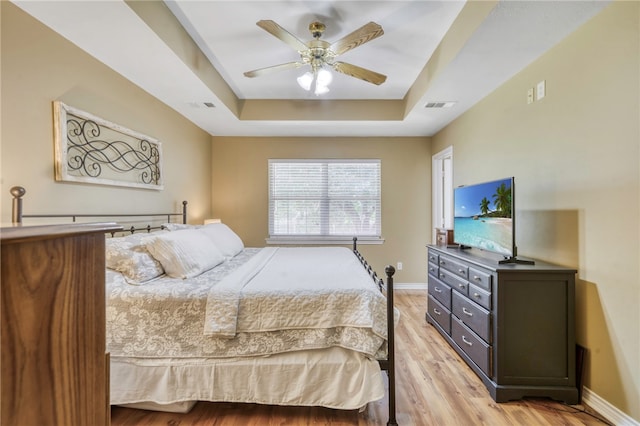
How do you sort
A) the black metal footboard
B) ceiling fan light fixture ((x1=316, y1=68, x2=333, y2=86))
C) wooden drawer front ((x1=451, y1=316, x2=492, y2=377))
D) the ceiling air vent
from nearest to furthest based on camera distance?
the black metal footboard
wooden drawer front ((x1=451, y1=316, x2=492, y2=377))
ceiling fan light fixture ((x1=316, y1=68, x2=333, y2=86))
the ceiling air vent

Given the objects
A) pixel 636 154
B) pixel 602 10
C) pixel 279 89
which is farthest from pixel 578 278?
pixel 279 89

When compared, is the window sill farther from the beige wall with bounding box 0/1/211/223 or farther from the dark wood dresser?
the dark wood dresser

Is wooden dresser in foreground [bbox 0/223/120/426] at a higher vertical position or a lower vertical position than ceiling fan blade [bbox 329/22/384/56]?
lower

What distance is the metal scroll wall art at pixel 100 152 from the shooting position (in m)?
1.82

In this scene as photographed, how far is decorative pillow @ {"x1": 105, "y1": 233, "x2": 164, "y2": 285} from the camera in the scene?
1.78 meters

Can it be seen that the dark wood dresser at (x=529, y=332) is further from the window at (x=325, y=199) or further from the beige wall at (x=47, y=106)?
the beige wall at (x=47, y=106)

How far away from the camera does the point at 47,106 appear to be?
1742 millimetres

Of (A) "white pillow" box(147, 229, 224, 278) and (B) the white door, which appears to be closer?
(A) "white pillow" box(147, 229, 224, 278)

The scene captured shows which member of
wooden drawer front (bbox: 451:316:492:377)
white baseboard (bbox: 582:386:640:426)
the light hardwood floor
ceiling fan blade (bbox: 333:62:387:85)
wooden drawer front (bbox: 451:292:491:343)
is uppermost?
ceiling fan blade (bbox: 333:62:387:85)

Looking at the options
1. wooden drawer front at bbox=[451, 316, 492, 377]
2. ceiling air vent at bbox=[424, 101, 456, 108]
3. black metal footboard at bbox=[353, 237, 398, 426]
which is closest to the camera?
black metal footboard at bbox=[353, 237, 398, 426]

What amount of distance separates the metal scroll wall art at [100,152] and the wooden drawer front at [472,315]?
10.0ft

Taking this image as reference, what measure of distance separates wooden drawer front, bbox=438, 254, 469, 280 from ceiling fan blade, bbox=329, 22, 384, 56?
1882 millimetres

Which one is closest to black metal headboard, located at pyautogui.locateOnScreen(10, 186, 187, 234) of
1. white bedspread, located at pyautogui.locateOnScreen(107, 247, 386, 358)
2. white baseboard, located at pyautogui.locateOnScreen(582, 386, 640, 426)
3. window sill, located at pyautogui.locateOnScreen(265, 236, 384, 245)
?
white bedspread, located at pyautogui.locateOnScreen(107, 247, 386, 358)

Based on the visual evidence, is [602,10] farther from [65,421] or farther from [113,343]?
[113,343]
